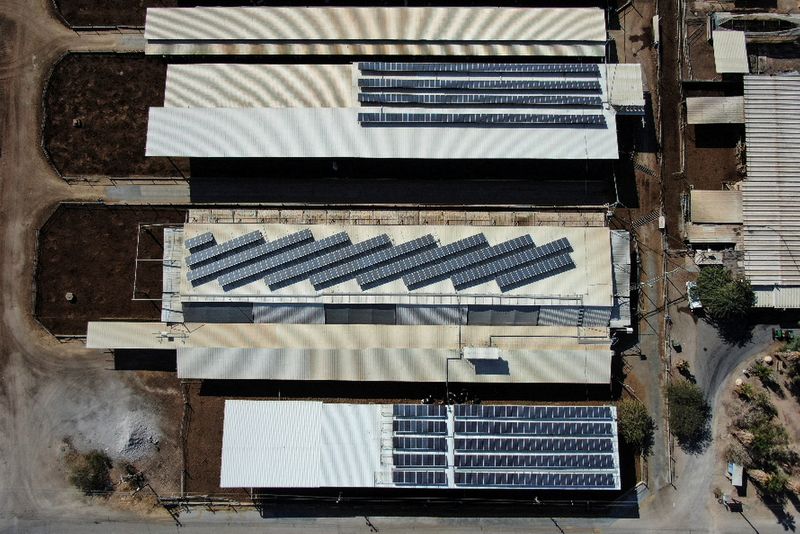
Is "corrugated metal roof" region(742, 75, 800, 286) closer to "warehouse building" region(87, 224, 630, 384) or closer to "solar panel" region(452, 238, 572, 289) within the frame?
"warehouse building" region(87, 224, 630, 384)

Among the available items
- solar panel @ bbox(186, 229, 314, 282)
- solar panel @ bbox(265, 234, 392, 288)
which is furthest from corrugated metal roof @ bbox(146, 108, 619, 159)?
solar panel @ bbox(265, 234, 392, 288)

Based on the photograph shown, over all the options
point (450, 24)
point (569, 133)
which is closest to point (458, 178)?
point (569, 133)

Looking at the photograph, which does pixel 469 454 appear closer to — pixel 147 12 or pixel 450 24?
pixel 450 24

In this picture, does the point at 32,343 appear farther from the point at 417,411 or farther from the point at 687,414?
the point at 687,414

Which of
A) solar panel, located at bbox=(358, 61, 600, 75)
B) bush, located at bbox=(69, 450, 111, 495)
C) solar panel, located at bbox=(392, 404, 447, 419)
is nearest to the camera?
solar panel, located at bbox=(392, 404, 447, 419)

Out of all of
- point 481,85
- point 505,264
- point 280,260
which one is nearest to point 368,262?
point 280,260

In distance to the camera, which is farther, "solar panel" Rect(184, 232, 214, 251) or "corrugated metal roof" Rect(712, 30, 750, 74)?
"corrugated metal roof" Rect(712, 30, 750, 74)

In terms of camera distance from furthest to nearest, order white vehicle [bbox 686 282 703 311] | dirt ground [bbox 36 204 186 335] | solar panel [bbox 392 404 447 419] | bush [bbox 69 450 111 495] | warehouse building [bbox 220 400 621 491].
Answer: dirt ground [bbox 36 204 186 335] → white vehicle [bbox 686 282 703 311] → bush [bbox 69 450 111 495] → solar panel [bbox 392 404 447 419] → warehouse building [bbox 220 400 621 491]
